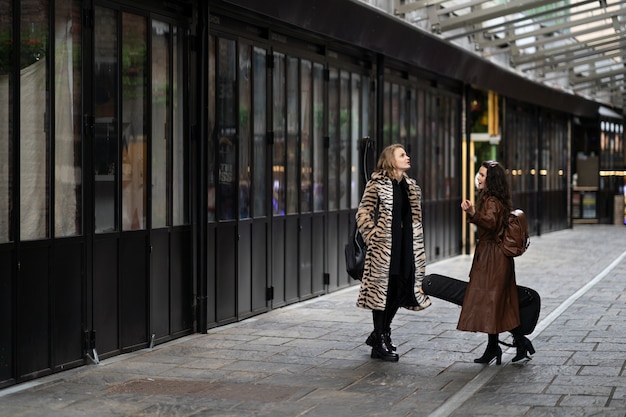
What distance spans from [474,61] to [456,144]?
2.09m

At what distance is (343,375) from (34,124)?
2.91 m

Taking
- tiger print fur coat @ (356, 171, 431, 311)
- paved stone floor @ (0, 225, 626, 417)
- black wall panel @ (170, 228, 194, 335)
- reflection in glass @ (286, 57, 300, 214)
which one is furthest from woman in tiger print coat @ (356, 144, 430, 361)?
reflection in glass @ (286, 57, 300, 214)

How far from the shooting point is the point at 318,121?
1420 centimetres

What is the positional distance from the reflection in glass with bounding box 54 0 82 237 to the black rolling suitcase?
2800 millimetres

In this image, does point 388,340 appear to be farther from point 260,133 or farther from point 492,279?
point 260,133

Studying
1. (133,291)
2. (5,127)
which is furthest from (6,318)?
(133,291)

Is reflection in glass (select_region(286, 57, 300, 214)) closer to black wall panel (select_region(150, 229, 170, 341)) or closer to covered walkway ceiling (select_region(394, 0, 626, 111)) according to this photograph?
covered walkway ceiling (select_region(394, 0, 626, 111))

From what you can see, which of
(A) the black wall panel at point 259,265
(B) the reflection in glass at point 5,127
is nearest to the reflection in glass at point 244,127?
(A) the black wall panel at point 259,265

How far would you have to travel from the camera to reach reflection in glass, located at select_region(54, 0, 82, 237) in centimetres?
865

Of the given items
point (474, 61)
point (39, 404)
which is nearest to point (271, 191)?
point (39, 404)

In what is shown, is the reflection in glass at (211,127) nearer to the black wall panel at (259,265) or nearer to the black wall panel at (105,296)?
the black wall panel at (259,265)

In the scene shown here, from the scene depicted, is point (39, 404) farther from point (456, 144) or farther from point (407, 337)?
point (456, 144)

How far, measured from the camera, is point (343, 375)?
8539mm

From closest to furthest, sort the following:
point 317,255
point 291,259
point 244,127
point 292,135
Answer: point 244,127, point 291,259, point 292,135, point 317,255
